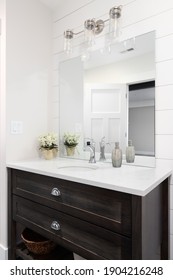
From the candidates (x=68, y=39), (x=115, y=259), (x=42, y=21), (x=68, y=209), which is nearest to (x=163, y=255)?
(x=115, y=259)

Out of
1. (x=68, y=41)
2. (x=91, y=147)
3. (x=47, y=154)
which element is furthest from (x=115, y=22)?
(x=47, y=154)

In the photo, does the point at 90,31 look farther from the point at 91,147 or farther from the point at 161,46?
the point at 91,147

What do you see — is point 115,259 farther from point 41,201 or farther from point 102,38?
point 102,38

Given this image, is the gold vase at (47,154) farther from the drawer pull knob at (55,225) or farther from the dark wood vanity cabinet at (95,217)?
the drawer pull knob at (55,225)

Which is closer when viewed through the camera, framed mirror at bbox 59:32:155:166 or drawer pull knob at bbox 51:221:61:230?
drawer pull knob at bbox 51:221:61:230

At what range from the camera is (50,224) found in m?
1.23

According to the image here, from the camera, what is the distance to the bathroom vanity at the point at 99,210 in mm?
863

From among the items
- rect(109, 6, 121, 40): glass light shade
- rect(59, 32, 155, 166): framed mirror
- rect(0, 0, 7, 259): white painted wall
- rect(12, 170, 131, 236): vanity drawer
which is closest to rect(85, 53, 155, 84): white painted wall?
rect(59, 32, 155, 166): framed mirror

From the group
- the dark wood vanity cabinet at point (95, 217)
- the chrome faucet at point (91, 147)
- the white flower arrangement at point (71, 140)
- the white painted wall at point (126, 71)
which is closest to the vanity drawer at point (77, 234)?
the dark wood vanity cabinet at point (95, 217)

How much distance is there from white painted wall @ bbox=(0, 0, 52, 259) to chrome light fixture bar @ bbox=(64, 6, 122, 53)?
27 cm

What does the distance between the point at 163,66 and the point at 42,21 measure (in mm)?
1280

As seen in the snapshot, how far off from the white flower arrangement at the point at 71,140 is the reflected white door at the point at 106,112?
0.13 metres

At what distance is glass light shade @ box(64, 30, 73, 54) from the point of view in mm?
1754

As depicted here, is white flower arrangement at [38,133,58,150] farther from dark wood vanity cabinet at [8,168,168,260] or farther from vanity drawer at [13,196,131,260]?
vanity drawer at [13,196,131,260]
